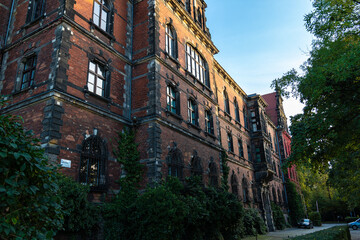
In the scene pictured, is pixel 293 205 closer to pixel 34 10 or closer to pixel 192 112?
pixel 192 112

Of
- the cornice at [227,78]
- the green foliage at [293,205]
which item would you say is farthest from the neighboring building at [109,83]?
the green foliage at [293,205]

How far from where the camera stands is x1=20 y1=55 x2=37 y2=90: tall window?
12642mm

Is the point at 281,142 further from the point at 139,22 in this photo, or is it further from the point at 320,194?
the point at 139,22

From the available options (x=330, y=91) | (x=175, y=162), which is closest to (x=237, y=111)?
(x=175, y=162)

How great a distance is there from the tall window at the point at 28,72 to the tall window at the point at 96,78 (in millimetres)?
2492

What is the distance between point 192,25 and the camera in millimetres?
20266

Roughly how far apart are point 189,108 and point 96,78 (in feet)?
22.4

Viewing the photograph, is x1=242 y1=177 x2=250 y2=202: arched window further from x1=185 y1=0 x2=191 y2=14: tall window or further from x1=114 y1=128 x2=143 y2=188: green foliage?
x1=185 y1=0 x2=191 y2=14: tall window

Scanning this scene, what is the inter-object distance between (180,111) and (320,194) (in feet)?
180

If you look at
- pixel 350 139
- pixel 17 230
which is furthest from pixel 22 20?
pixel 350 139

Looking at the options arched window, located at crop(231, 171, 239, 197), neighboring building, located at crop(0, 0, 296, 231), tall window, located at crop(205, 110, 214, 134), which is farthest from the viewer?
arched window, located at crop(231, 171, 239, 197)

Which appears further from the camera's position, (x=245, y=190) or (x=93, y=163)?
(x=245, y=190)

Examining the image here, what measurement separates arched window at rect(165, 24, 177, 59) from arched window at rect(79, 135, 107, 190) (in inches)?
302

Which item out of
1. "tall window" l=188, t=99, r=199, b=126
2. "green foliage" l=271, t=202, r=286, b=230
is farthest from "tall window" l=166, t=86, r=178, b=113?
"green foliage" l=271, t=202, r=286, b=230
